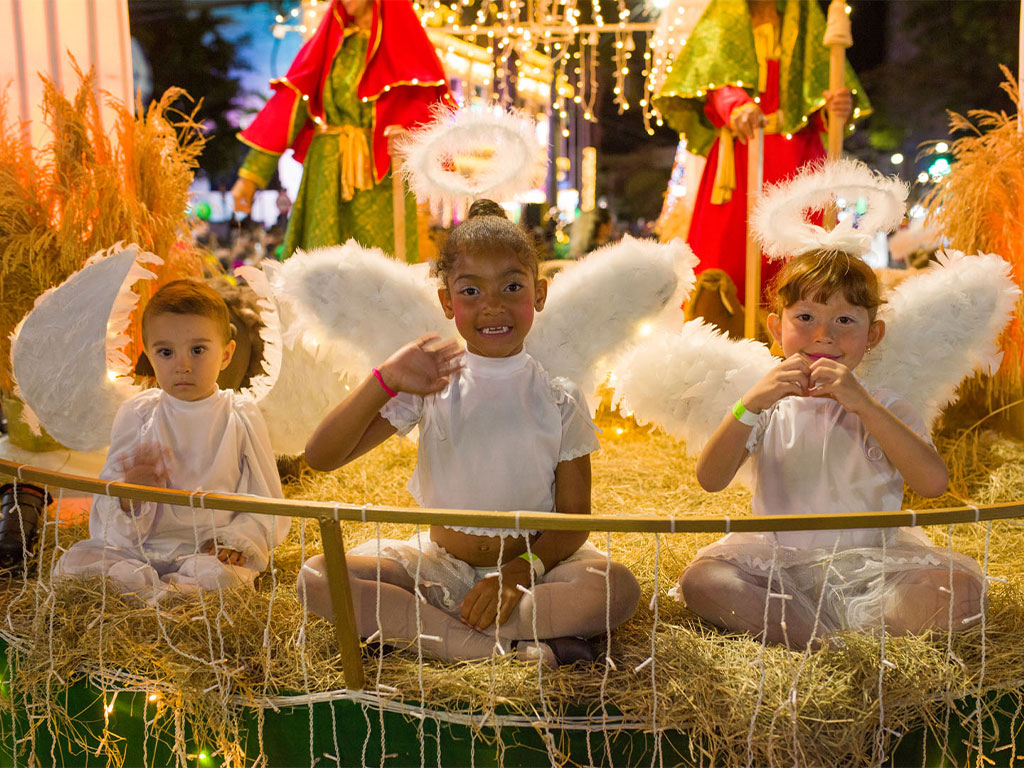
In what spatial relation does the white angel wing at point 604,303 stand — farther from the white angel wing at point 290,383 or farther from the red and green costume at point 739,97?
the red and green costume at point 739,97

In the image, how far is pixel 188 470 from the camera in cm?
240

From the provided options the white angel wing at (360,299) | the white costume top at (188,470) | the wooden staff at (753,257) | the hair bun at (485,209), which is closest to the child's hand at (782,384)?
the hair bun at (485,209)

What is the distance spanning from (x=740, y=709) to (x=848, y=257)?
3.26ft

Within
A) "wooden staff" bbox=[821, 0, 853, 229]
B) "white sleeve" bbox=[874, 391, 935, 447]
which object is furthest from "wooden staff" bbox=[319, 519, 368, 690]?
"wooden staff" bbox=[821, 0, 853, 229]

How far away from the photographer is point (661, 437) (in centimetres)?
410

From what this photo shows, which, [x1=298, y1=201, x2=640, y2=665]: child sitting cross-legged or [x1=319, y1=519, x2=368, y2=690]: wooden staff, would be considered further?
[x1=298, y1=201, x2=640, y2=665]: child sitting cross-legged

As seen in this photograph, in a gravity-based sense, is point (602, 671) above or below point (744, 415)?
below

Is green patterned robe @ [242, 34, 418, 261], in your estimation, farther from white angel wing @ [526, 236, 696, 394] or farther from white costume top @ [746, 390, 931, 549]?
white costume top @ [746, 390, 931, 549]

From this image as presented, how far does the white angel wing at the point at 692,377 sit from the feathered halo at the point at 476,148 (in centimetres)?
52

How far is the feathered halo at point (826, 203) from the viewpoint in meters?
2.16

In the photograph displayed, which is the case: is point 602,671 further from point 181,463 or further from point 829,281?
point 181,463

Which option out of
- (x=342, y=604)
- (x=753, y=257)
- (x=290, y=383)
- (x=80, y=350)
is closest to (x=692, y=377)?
(x=342, y=604)

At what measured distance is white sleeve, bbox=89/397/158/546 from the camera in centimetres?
233

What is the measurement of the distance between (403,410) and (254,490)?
63 cm
